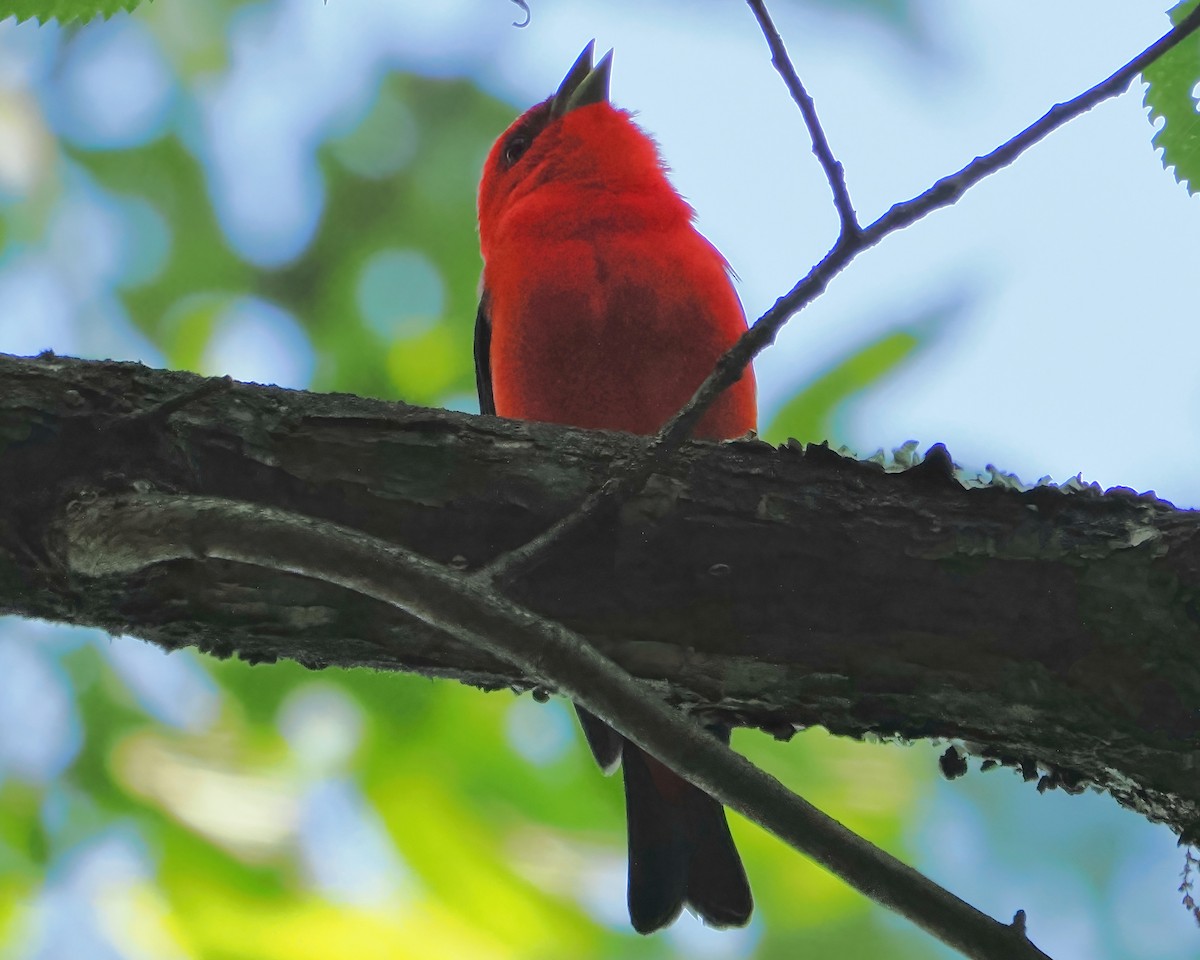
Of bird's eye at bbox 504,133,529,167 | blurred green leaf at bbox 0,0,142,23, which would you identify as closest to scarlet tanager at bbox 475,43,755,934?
bird's eye at bbox 504,133,529,167

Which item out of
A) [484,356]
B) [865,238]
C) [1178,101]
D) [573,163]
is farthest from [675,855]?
[573,163]

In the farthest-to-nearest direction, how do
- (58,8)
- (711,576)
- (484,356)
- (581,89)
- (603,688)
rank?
1. (581,89)
2. (484,356)
3. (711,576)
4. (58,8)
5. (603,688)

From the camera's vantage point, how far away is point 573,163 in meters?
4.05

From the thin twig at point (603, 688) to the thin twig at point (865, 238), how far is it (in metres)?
0.14

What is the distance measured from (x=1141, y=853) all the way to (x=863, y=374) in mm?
2451

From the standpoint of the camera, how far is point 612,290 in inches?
130

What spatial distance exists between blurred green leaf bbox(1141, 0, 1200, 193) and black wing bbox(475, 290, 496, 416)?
2238 mm

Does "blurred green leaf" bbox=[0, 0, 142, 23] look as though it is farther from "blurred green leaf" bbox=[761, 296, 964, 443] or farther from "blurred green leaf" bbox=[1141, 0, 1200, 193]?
"blurred green leaf" bbox=[761, 296, 964, 443]

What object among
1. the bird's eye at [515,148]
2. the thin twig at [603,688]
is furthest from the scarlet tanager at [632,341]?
the thin twig at [603,688]

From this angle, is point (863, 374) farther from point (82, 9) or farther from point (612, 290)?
point (82, 9)

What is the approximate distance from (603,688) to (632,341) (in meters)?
1.88

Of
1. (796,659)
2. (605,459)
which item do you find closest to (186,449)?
(605,459)

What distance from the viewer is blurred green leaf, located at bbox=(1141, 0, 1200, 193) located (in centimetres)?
172

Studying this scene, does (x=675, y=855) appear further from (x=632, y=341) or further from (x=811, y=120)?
(x=811, y=120)
